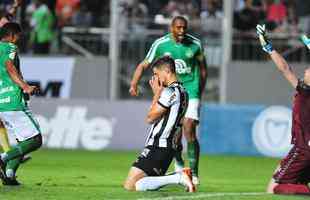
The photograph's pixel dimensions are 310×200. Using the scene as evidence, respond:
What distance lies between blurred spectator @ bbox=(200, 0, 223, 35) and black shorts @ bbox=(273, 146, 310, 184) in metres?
10.6

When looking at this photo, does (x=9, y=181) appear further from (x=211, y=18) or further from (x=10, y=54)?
(x=211, y=18)

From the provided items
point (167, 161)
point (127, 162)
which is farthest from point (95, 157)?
point (167, 161)

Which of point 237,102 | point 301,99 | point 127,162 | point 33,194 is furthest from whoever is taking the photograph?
point 237,102

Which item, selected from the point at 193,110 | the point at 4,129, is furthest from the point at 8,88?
the point at 193,110

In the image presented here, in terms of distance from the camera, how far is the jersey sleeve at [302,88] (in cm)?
1376

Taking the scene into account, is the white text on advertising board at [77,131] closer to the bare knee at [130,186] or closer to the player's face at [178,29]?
the player's face at [178,29]

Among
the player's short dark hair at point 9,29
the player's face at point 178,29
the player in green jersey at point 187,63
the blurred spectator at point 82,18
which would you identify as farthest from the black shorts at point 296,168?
the blurred spectator at point 82,18

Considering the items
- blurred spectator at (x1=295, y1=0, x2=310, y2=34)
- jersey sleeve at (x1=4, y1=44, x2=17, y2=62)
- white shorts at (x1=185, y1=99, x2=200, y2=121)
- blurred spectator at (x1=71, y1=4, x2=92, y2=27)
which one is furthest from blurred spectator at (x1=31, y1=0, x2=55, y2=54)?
jersey sleeve at (x1=4, y1=44, x2=17, y2=62)

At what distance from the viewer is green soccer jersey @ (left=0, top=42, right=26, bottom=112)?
14.4m

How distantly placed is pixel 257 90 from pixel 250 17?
166 centimetres

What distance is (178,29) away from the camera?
54.0ft

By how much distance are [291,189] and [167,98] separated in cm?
189

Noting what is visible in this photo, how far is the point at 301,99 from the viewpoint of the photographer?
13828 mm

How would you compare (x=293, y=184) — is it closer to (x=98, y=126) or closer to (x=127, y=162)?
(x=127, y=162)
